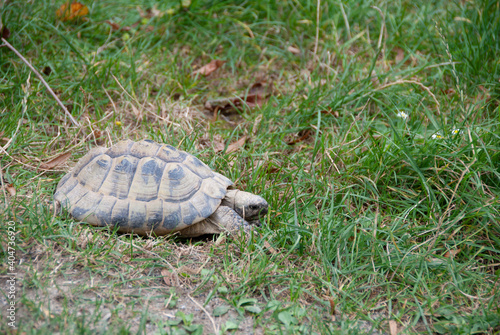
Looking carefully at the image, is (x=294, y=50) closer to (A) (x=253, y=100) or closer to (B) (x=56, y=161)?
(A) (x=253, y=100)

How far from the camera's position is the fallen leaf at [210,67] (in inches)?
188

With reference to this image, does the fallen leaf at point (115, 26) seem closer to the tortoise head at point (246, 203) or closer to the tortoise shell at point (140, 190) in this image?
the tortoise shell at point (140, 190)

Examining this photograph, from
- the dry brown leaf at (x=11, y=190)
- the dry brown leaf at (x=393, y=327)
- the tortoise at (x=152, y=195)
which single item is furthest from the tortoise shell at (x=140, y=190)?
Answer: the dry brown leaf at (x=393, y=327)

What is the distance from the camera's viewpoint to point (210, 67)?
15.9 feet

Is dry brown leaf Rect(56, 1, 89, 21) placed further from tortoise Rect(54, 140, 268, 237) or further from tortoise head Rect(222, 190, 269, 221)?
tortoise head Rect(222, 190, 269, 221)

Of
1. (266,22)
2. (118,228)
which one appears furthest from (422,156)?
(266,22)

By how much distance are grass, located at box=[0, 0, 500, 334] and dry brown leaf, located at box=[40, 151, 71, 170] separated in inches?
1.4

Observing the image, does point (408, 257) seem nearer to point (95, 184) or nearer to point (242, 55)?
point (95, 184)

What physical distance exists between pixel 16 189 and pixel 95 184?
0.64 metres

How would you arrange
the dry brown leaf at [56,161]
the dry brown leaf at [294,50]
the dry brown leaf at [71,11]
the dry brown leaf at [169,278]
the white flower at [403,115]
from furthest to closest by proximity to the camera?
the dry brown leaf at [294,50]
the dry brown leaf at [71,11]
the white flower at [403,115]
the dry brown leaf at [56,161]
the dry brown leaf at [169,278]

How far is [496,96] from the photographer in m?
4.02

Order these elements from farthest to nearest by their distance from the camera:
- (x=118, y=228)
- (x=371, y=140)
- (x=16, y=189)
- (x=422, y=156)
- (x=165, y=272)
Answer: (x=371, y=140)
(x=422, y=156)
(x=16, y=189)
(x=118, y=228)
(x=165, y=272)

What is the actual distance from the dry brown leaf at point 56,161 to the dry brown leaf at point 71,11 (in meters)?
2.02

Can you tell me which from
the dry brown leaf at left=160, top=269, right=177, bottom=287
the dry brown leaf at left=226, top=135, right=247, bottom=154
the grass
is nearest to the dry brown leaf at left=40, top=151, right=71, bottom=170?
the grass
